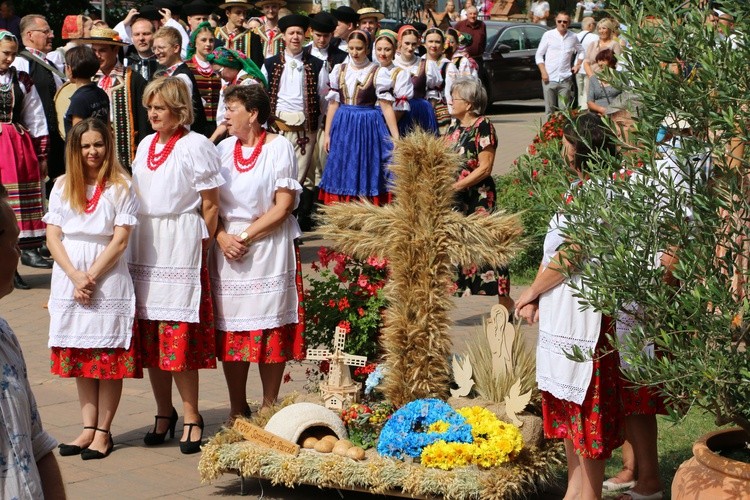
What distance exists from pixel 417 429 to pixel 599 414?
856 millimetres

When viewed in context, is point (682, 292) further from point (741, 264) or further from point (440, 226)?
point (440, 226)

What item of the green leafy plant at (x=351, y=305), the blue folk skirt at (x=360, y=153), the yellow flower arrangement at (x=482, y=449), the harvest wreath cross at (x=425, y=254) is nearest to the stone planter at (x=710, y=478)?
the yellow flower arrangement at (x=482, y=449)

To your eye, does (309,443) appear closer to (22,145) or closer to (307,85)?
(22,145)

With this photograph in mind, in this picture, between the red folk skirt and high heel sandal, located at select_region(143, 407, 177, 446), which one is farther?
the red folk skirt

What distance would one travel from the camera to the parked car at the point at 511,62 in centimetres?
2356

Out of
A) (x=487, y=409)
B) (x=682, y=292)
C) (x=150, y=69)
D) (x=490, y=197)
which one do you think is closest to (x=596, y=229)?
(x=682, y=292)

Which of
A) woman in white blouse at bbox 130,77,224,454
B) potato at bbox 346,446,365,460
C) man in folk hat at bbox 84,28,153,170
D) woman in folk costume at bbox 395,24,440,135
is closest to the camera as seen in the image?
potato at bbox 346,446,365,460

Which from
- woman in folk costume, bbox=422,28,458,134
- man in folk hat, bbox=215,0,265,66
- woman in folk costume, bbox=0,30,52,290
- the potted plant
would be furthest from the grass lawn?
man in folk hat, bbox=215,0,265,66

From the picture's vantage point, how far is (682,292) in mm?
3883

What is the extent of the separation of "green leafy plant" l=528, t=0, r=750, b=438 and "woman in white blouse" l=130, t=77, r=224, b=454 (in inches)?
106

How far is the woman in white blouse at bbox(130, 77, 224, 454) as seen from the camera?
6160 millimetres

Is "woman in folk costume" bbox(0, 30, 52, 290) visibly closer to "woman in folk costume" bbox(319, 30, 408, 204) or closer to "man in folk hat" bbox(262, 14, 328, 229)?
"man in folk hat" bbox(262, 14, 328, 229)

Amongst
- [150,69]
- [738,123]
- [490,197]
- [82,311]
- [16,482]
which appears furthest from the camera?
[150,69]

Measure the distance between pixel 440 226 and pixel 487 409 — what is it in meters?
0.87
